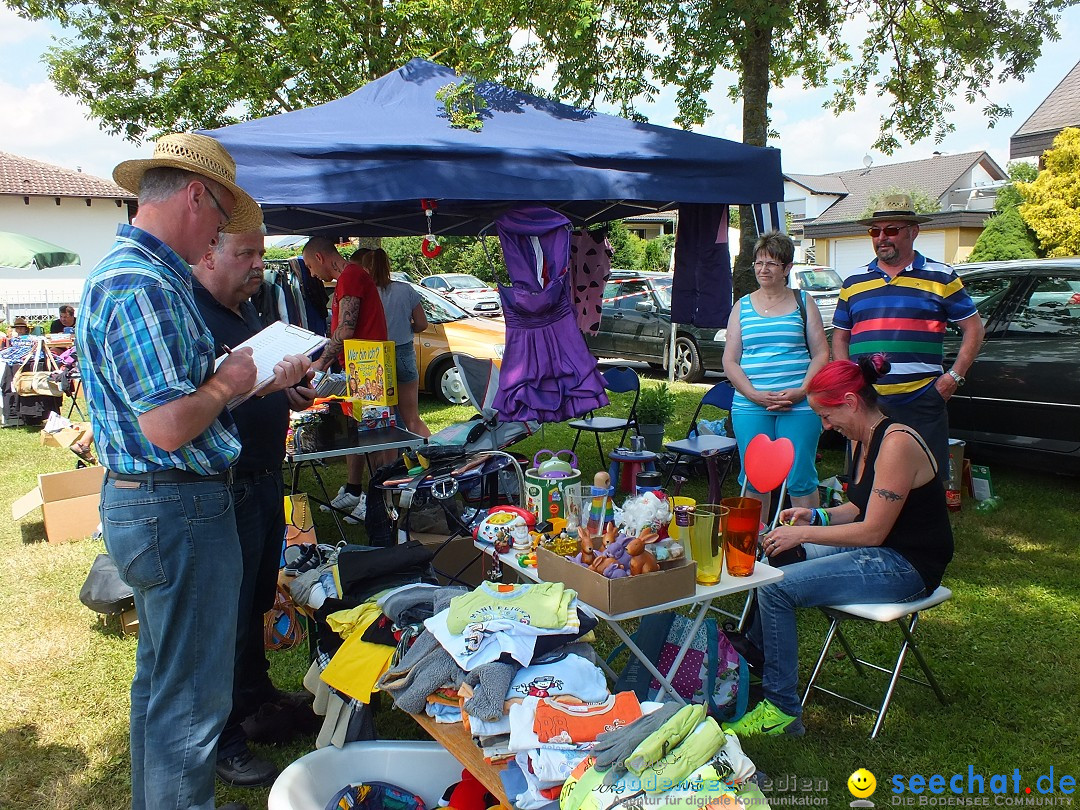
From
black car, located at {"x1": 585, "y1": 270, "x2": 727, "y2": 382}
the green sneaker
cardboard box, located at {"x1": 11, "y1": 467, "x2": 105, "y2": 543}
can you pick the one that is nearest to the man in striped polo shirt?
the green sneaker

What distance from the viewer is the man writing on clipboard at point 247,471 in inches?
100

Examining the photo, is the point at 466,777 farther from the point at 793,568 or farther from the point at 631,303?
the point at 631,303

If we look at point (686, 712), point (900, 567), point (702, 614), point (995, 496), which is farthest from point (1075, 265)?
point (686, 712)

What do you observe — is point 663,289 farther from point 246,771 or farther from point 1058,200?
point 1058,200

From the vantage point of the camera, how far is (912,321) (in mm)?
4055

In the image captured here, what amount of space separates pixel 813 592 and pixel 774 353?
1676 mm

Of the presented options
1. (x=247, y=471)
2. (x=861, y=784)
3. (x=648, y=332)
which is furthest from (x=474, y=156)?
(x=648, y=332)

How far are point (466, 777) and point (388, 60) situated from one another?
37.3ft

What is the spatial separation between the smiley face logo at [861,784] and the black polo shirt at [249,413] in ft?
6.69

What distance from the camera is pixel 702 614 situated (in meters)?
2.51

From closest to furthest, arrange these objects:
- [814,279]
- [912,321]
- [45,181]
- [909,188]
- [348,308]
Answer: [912,321] < [348,308] < [814,279] < [45,181] < [909,188]

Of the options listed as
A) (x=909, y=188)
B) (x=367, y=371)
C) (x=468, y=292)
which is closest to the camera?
(x=367, y=371)

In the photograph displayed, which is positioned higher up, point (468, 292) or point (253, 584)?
point (468, 292)

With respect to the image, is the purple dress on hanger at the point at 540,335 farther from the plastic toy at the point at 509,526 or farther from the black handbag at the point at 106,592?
the black handbag at the point at 106,592
